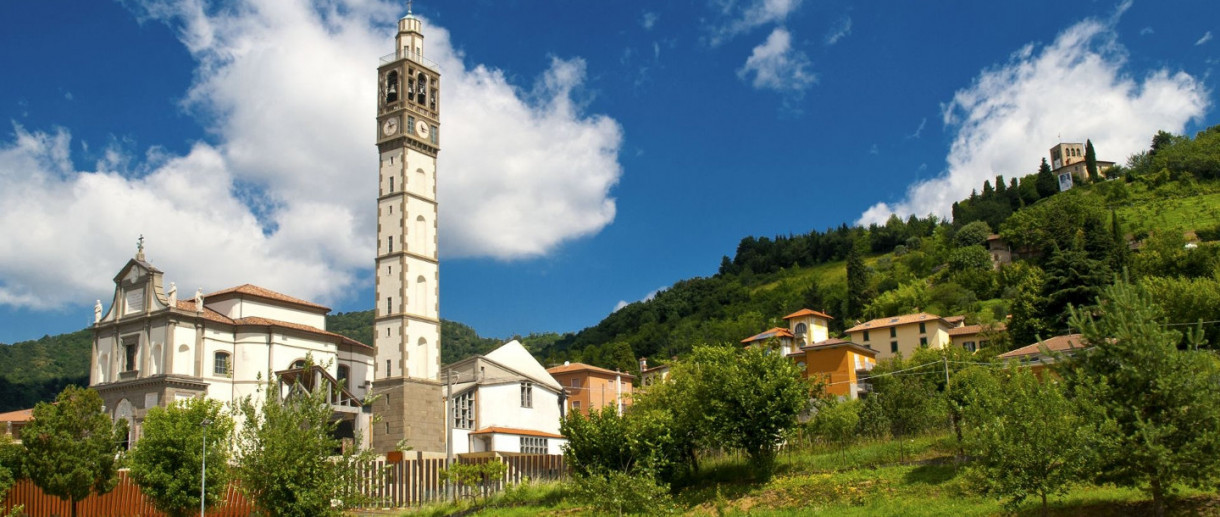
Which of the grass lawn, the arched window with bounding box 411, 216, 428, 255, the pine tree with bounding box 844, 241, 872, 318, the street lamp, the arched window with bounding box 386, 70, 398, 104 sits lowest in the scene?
the grass lawn

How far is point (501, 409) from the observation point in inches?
2250

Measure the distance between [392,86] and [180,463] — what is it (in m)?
35.7

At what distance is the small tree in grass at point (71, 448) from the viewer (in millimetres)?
33281

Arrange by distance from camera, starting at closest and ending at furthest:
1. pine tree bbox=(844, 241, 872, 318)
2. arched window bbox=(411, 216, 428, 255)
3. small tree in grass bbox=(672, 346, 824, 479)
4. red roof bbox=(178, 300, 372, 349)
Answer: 1. small tree in grass bbox=(672, 346, 824, 479)
2. red roof bbox=(178, 300, 372, 349)
3. arched window bbox=(411, 216, 428, 255)
4. pine tree bbox=(844, 241, 872, 318)

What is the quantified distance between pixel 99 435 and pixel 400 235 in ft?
79.9

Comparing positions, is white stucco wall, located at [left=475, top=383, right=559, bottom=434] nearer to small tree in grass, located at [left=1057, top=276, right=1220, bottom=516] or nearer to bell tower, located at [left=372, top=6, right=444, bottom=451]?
bell tower, located at [left=372, top=6, right=444, bottom=451]

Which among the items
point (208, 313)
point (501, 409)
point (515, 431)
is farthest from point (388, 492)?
point (208, 313)

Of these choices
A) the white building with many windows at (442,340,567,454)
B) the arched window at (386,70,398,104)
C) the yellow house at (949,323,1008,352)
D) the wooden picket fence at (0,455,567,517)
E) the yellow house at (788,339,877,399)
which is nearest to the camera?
the wooden picket fence at (0,455,567,517)

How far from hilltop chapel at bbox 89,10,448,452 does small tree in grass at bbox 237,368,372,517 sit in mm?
27498

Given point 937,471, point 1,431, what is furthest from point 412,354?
point 937,471

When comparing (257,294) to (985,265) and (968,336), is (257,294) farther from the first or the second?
(985,265)

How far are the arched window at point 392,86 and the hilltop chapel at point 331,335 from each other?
93mm

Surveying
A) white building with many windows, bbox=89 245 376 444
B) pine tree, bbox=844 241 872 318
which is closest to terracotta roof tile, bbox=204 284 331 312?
white building with many windows, bbox=89 245 376 444

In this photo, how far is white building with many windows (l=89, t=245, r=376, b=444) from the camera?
52.8 m
